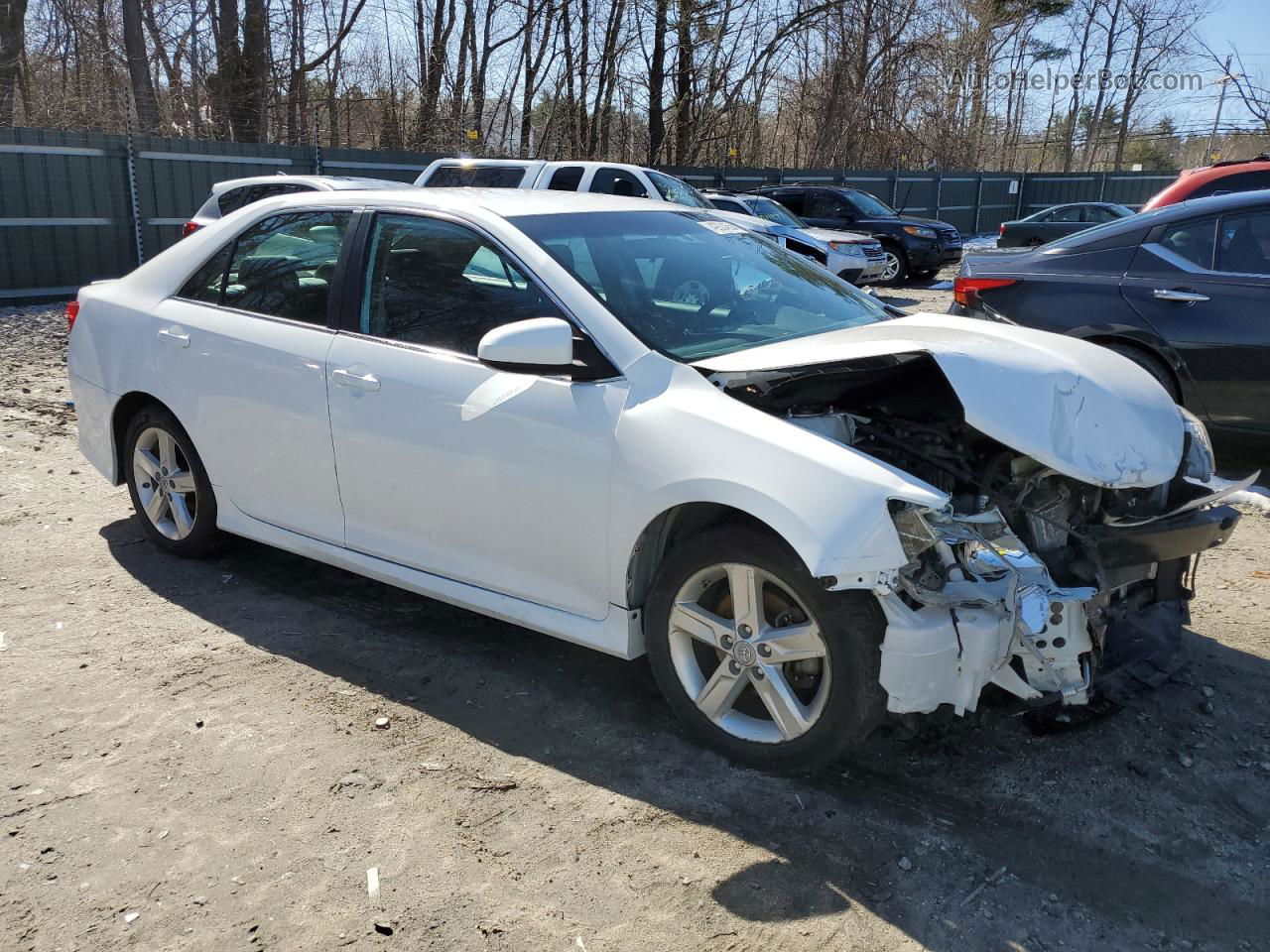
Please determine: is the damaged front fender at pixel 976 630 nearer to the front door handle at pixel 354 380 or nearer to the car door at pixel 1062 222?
the front door handle at pixel 354 380

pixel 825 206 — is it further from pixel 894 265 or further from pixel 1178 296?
pixel 1178 296

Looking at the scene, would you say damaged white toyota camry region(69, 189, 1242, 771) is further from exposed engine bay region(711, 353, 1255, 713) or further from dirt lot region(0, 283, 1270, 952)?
dirt lot region(0, 283, 1270, 952)

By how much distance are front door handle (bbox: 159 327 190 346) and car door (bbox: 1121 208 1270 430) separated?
16.8 feet

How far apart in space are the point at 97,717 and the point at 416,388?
155cm

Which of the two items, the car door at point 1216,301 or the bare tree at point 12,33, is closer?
the car door at point 1216,301

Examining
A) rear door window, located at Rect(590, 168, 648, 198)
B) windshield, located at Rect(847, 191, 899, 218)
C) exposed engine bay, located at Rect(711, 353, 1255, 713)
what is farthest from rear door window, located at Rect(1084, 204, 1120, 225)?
exposed engine bay, located at Rect(711, 353, 1255, 713)

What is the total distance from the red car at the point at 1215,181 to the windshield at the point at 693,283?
6.37 m

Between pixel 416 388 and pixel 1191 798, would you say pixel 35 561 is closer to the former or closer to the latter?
pixel 416 388

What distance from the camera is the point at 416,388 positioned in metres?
3.69

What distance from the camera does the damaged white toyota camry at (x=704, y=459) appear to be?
293 centimetres

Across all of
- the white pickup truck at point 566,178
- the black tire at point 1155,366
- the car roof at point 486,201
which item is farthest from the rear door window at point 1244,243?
the white pickup truck at point 566,178

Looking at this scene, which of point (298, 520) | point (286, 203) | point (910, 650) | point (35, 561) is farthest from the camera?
point (35, 561)

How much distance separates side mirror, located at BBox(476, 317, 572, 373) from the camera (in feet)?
10.6

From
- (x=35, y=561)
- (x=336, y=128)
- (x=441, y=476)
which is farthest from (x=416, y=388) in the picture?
(x=336, y=128)
